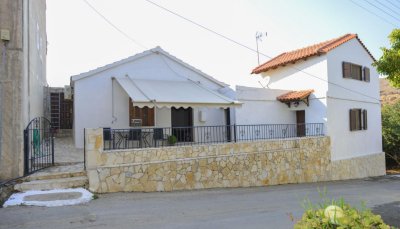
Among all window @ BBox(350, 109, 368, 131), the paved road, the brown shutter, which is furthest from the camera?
window @ BBox(350, 109, 368, 131)

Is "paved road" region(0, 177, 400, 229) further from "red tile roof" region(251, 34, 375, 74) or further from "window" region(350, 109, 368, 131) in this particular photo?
"red tile roof" region(251, 34, 375, 74)

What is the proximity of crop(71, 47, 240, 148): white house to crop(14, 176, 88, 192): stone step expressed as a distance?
585 cm

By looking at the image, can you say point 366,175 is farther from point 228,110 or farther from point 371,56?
point 228,110

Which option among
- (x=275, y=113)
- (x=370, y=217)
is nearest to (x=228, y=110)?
(x=275, y=113)

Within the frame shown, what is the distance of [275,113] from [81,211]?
17698 mm

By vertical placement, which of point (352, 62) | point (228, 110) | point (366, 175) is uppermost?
point (352, 62)

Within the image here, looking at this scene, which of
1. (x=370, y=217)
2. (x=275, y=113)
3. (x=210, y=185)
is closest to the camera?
(x=370, y=217)

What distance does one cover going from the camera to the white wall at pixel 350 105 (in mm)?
23344

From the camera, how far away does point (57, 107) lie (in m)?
26.6

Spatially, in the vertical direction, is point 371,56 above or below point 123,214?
above

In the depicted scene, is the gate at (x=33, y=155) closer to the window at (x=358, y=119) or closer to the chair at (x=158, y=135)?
the chair at (x=158, y=135)

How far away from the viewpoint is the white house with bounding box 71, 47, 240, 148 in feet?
58.6

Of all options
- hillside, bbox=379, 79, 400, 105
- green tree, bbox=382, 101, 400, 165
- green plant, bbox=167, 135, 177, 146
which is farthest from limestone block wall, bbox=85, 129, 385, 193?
hillside, bbox=379, 79, 400, 105

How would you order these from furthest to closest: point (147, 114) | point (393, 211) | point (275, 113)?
point (275, 113) → point (147, 114) → point (393, 211)
